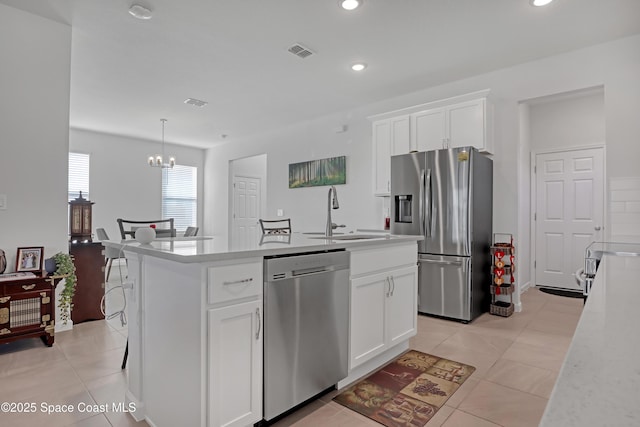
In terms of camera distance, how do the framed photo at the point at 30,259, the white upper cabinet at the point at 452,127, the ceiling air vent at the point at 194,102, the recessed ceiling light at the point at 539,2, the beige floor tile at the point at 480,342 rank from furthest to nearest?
Answer: the ceiling air vent at the point at 194,102, the white upper cabinet at the point at 452,127, the framed photo at the point at 30,259, the beige floor tile at the point at 480,342, the recessed ceiling light at the point at 539,2

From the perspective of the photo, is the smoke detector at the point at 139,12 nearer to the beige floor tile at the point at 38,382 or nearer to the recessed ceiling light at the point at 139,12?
the recessed ceiling light at the point at 139,12

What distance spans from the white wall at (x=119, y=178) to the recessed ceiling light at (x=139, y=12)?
4.81 m

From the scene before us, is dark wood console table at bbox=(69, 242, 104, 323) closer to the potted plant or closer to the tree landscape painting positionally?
the potted plant

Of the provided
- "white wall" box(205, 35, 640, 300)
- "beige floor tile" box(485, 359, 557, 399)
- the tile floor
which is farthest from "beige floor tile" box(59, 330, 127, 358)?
"white wall" box(205, 35, 640, 300)

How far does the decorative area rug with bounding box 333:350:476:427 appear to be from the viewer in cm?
187

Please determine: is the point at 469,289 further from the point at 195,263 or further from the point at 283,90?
the point at 283,90

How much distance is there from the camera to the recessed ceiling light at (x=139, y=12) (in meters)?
2.71

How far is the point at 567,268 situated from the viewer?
4844 millimetres

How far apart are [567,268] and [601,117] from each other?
6.81 ft

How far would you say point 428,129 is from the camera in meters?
4.11

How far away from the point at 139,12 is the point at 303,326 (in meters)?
2.75

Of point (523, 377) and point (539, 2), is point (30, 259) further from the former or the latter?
point (539, 2)

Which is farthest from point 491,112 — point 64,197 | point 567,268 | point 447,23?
point 64,197

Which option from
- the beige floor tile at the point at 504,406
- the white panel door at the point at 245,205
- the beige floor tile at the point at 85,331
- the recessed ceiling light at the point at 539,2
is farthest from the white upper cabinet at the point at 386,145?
the white panel door at the point at 245,205
